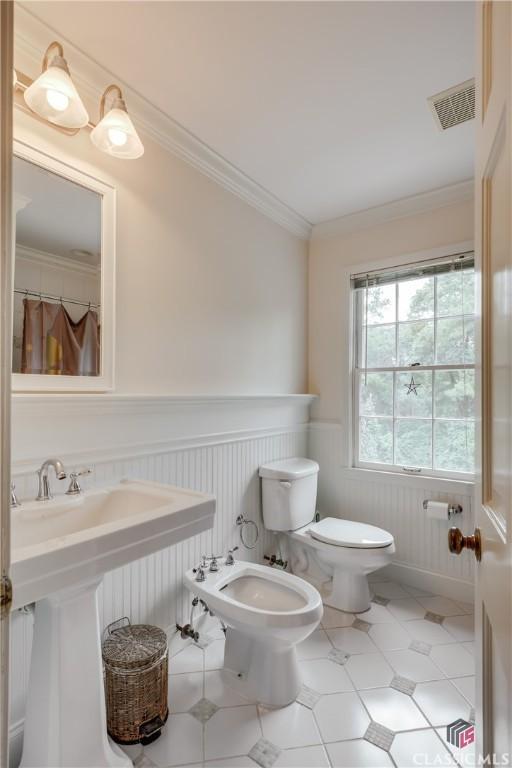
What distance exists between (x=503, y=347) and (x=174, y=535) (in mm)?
963

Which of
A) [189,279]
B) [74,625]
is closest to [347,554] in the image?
Answer: [74,625]

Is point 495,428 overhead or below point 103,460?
overhead

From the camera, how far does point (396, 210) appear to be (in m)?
2.48

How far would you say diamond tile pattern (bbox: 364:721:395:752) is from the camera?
4.36ft

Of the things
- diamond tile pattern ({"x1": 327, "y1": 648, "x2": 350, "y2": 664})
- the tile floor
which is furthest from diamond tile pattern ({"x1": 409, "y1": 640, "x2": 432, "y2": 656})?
diamond tile pattern ({"x1": 327, "y1": 648, "x2": 350, "y2": 664})

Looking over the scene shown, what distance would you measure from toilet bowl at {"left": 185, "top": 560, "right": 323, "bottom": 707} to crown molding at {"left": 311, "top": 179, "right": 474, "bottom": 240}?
7.15 feet

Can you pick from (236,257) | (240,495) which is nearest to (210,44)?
(236,257)

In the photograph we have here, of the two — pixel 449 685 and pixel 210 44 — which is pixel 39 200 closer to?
pixel 210 44

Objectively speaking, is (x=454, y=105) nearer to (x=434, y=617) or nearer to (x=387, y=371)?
(x=387, y=371)

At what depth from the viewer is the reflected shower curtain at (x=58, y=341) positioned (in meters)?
1.29

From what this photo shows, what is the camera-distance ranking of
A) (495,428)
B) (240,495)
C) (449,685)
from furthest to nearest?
(240,495) → (449,685) → (495,428)

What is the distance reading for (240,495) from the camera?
7.18ft

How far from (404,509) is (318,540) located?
0.66 meters

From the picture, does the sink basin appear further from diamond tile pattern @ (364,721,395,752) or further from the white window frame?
the white window frame
